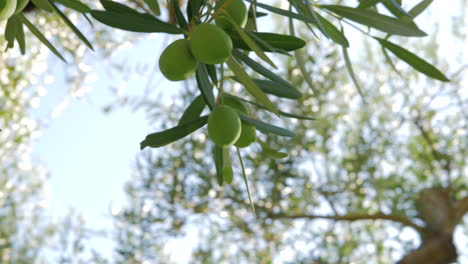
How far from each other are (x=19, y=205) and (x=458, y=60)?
19.2 feet

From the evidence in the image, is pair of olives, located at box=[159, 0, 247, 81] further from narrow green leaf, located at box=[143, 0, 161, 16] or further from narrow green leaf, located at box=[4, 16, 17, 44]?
narrow green leaf, located at box=[4, 16, 17, 44]

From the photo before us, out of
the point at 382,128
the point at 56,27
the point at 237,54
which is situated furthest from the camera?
the point at 382,128

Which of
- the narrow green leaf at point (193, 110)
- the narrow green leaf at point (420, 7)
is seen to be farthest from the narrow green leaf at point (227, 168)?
the narrow green leaf at point (420, 7)

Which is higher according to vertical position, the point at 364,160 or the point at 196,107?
the point at 364,160

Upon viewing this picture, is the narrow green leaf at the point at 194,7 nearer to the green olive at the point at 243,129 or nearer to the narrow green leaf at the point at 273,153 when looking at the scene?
the green olive at the point at 243,129

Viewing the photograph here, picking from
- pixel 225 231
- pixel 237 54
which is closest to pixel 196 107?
pixel 237 54

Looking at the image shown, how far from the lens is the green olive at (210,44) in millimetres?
847

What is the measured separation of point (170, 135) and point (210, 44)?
0.21 meters

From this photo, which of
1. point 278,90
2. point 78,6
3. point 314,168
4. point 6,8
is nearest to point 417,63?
point 278,90

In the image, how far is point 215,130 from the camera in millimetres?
888

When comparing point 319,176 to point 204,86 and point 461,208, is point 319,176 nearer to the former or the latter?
point 461,208

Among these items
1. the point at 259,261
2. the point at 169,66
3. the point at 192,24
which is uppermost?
the point at 259,261

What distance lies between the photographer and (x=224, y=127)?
88 centimetres

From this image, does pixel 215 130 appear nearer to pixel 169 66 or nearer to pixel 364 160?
pixel 169 66
